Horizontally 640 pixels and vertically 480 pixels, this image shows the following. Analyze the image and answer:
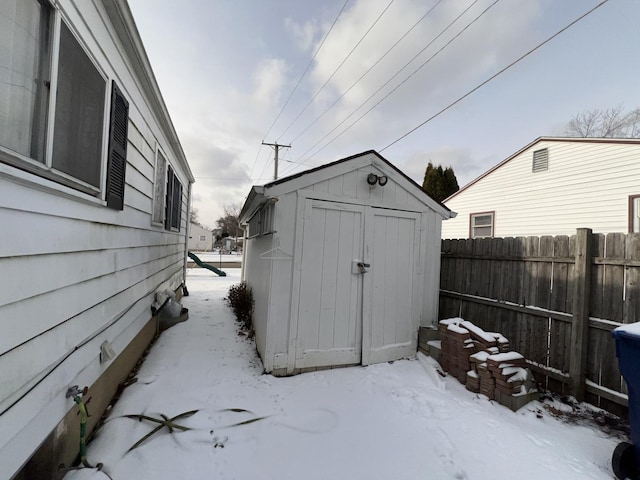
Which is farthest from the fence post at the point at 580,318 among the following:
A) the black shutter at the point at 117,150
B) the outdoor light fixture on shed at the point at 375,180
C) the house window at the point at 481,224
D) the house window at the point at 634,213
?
the house window at the point at 481,224

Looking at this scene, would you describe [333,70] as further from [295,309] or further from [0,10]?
[0,10]

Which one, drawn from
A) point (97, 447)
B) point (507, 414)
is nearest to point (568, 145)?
point (507, 414)

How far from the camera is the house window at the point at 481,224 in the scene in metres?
10.0

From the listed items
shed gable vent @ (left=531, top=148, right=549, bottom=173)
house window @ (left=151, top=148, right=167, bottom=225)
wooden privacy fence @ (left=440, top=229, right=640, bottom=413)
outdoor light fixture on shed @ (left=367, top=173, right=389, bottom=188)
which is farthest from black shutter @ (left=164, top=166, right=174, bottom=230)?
shed gable vent @ (left=531, top=148, right=549, bottom=173)

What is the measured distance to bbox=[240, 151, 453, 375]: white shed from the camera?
3.68 m

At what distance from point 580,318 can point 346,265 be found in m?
2.70

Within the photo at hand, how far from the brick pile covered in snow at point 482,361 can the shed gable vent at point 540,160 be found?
7.42 m

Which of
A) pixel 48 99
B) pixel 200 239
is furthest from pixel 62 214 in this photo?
pixel 200 239

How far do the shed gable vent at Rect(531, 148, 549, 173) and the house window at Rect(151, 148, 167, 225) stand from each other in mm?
10063

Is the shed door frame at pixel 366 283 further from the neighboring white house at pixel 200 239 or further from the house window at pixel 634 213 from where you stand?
the neighboring white house at pixel 200 239

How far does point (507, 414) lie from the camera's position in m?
2.98

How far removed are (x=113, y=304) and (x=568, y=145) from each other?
10952 mm

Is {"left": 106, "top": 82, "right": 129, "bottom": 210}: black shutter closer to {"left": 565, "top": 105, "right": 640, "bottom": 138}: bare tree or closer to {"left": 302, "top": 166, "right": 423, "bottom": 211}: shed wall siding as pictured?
{"left": 302, "top": 166, "right": 423, "bottom": 211}: shed wall siding

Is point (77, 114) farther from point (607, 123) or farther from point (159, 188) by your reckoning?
point (607, 123)
